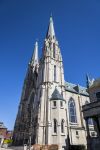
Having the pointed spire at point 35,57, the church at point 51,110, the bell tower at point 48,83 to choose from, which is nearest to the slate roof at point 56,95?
the church at point 51,110

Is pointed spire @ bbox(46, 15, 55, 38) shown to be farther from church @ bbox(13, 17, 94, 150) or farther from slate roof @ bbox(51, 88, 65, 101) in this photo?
slate roof @ bbox(51, 88, 65, 101)

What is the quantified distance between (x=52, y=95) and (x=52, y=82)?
429cm

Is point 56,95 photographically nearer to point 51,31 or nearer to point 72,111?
point 72,111

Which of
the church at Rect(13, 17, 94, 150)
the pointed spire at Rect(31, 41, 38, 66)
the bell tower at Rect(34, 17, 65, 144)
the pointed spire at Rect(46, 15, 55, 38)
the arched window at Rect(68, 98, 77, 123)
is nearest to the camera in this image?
the bell tower at Rect(34, 17, 65, 144)

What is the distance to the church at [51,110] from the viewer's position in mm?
37875

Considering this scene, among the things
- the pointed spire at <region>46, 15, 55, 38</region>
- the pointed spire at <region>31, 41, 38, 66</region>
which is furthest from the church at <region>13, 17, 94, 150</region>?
the pointed spire at <region>31, 41, 38, 66</region>

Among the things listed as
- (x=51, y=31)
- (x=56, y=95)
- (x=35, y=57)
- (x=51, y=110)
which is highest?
(x=51, y=31)

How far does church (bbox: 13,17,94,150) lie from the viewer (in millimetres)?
37875

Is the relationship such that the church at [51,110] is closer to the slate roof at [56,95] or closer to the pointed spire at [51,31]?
the slate roof at [56,95]

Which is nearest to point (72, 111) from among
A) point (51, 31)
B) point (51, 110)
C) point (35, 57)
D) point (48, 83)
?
point (51, 110)

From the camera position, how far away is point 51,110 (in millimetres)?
40438

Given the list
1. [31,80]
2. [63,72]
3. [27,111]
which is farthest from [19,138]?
[63,72]

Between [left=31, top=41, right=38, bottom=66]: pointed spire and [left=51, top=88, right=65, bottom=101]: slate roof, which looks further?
[left=31, top=41, right=38, bottom=66]: pointed spire

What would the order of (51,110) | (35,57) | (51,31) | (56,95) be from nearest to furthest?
1. (51,110)
2. (56,95)
3. (51,31)
4. (35,57)
